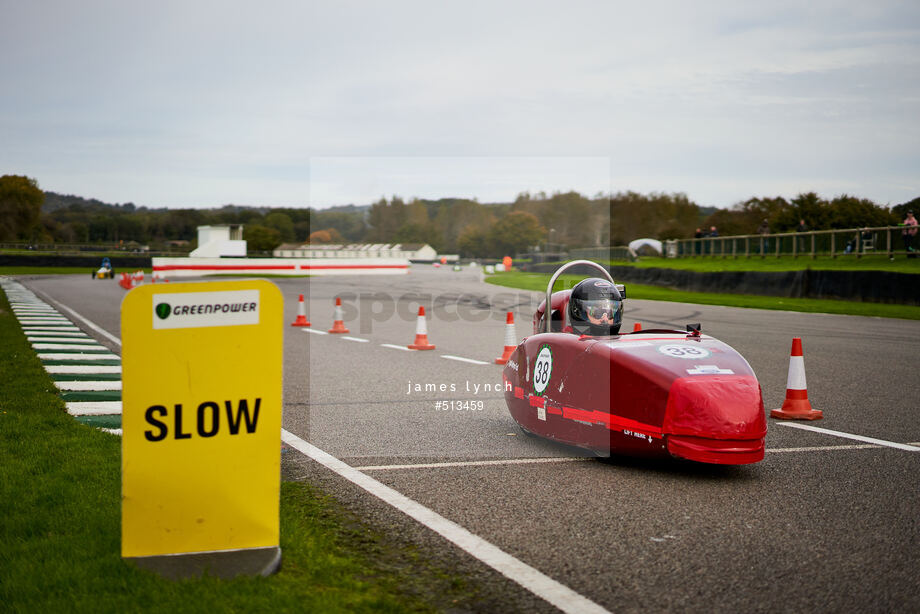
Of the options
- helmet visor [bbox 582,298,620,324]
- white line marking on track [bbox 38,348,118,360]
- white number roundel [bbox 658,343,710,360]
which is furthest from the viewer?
white line marking on track [bbox 38,348,118,360]

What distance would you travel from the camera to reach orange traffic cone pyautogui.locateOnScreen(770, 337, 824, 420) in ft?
25.9

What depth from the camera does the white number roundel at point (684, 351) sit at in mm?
5816

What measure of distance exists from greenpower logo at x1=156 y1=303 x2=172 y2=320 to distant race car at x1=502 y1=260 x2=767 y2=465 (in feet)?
10.4

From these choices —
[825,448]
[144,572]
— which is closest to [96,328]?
[825,448]

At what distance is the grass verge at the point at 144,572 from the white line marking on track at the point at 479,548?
26cm

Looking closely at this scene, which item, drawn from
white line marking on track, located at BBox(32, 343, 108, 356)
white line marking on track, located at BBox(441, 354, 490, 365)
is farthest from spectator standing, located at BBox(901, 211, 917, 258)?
white line marking on track, located at BBox(32, 343, 108, 356)

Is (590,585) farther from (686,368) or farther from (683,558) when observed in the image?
(686,368)

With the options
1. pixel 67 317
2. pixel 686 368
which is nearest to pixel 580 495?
pixel 686 368

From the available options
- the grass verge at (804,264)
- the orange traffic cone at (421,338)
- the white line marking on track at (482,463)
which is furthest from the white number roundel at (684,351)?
the grass verge at (804,264)

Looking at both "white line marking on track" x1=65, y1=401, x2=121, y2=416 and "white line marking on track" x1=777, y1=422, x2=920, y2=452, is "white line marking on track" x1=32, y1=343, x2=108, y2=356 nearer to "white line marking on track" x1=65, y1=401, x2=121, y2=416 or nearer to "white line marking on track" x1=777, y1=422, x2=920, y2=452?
"white line marking on track" x1=65, y1=401, x2=121, y2=416

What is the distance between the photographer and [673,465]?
6.05 m

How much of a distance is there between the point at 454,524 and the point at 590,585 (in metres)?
1.08

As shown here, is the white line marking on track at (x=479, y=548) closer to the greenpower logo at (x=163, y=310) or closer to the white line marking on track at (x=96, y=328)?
the greenpower logo at (x=163, y=310)

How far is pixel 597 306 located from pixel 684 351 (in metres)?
1.08
